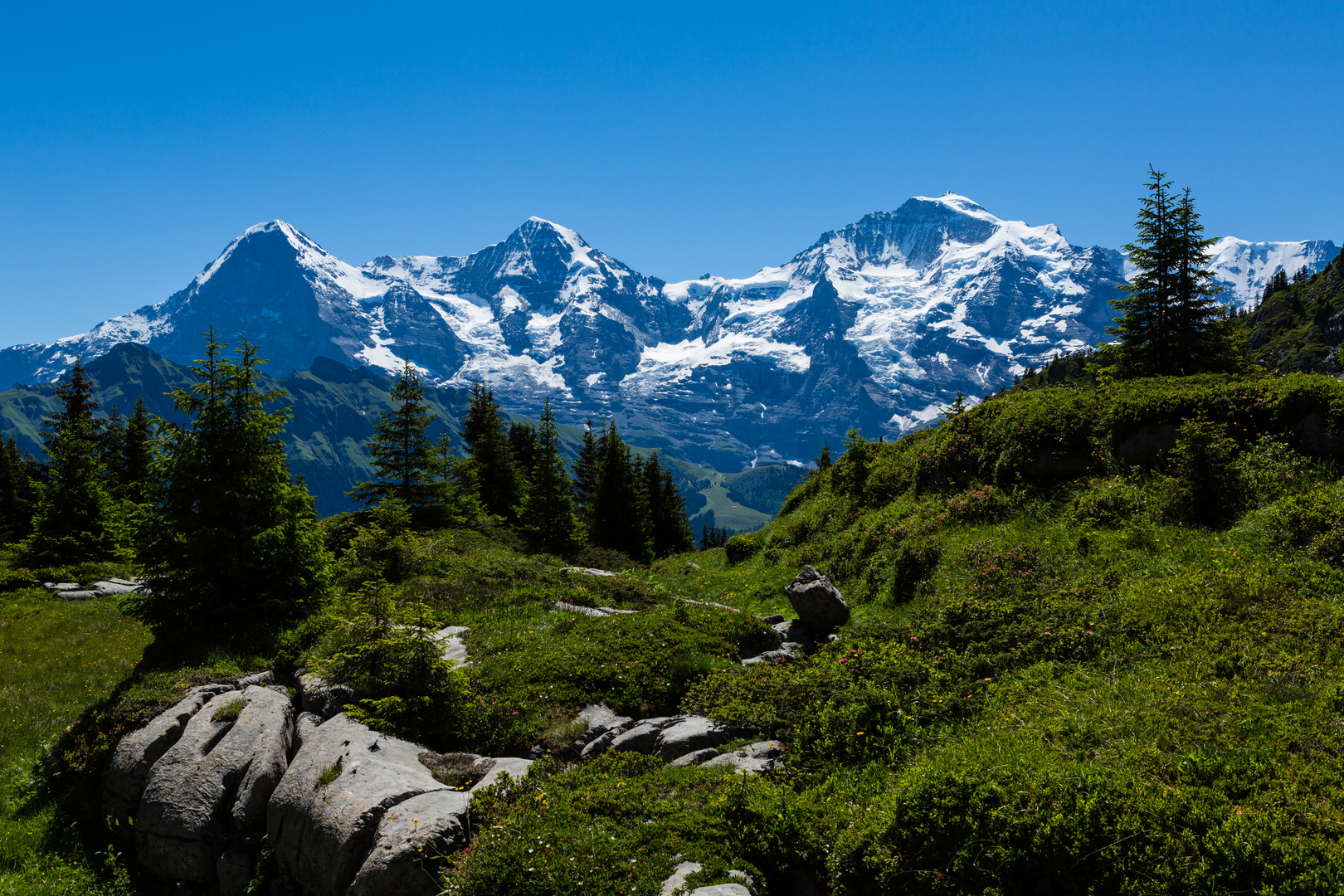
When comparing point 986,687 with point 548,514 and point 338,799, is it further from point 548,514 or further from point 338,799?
point 548,514

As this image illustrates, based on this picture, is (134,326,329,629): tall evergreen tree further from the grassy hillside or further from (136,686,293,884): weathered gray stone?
(136,686,293,884): weathered gray stone

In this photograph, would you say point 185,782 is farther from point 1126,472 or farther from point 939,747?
point 1126,472

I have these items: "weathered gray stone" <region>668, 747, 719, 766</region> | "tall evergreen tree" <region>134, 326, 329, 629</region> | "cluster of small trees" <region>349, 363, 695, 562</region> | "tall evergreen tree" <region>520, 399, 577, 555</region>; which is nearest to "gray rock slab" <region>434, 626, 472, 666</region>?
"tall evergreen tree" <region>134, 326, 329, 629</region>

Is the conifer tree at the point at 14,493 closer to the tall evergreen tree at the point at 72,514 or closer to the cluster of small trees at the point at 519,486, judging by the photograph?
the tall evergreen tree at the point at 72,514

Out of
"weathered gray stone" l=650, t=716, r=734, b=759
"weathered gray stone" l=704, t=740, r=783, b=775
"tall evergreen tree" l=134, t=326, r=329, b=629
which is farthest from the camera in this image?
"tall evergreen tree" l=134, t=326, r=329, b=629

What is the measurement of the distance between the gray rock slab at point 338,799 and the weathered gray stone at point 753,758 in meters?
4.09

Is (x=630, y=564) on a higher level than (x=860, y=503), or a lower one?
lower

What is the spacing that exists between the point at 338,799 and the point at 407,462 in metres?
29.4

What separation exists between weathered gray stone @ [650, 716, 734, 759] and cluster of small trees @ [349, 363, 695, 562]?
2542cm

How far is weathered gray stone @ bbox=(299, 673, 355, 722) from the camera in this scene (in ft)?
40.8

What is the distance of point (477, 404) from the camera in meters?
54.2

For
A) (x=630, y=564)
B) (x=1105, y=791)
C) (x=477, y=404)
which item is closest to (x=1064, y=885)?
(x=1105, y=791)

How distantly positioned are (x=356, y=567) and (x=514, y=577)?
514 cm

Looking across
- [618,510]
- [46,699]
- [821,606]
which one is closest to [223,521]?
[46,699]
